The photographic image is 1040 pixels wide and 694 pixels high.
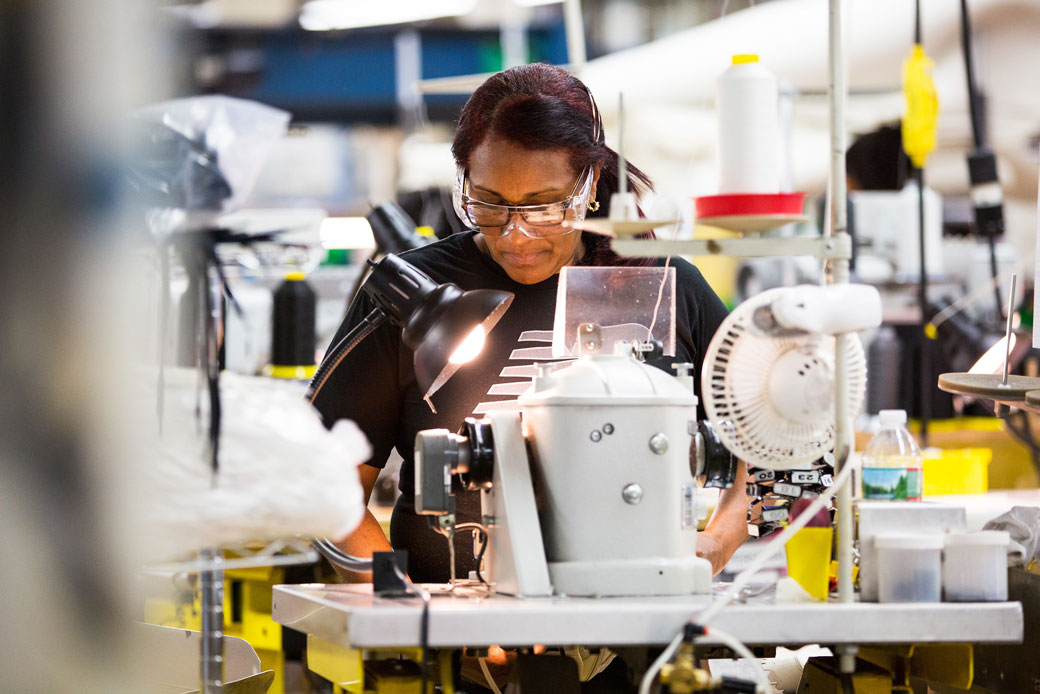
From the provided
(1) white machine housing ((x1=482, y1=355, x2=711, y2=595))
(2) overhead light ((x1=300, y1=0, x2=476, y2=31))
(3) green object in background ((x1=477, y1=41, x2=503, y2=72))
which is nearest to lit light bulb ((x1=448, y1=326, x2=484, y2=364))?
(1) white machine housing ((x1=482, y1=355, x2=711, y2=595))

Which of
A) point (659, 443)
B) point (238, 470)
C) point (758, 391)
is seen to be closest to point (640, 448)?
point (659, 443)

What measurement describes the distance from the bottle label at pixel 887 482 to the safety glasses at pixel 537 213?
0.62 metres

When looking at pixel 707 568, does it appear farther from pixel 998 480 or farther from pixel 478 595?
pixel 998 480

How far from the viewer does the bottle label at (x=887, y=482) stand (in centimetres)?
141

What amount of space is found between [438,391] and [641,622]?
0.78 metres

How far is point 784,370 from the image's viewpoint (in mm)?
1394

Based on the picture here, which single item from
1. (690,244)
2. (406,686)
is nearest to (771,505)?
(690,244)

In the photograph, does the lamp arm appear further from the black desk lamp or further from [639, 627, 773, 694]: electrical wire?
[639, 627, 773, 694]: electrical wire

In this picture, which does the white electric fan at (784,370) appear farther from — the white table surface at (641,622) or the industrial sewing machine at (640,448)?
the white table surface at (641,622)

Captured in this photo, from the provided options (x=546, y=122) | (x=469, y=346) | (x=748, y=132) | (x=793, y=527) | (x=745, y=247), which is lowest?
(x=793, y=527)

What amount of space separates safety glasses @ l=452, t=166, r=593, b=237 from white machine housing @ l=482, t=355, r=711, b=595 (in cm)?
45

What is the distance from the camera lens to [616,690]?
4.56 ft

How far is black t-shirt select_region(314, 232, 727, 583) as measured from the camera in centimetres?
195

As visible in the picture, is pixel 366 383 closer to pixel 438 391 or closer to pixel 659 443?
pixel 438 391
